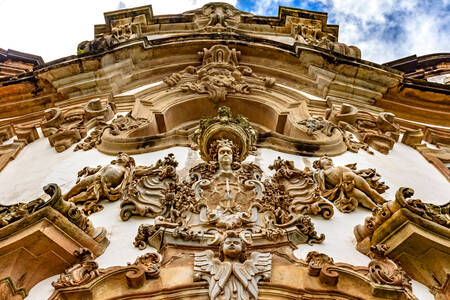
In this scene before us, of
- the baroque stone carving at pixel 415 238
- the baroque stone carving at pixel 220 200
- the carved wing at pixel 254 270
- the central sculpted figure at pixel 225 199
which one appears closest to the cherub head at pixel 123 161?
the baroque stone carving at pixel 220 200

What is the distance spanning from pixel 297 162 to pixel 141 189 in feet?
8.19

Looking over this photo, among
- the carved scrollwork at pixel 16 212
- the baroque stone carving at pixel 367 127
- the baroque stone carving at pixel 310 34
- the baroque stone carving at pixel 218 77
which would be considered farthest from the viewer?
the baroque stone carving at pixel 310 34

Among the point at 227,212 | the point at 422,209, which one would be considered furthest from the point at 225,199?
the point at 422,209

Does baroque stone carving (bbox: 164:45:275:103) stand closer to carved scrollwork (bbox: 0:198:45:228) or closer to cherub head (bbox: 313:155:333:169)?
cherub head (bbox: 313:155:333:169)

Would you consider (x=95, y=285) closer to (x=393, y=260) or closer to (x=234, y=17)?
(x=393, y=260)

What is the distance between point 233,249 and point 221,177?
70.7 inches

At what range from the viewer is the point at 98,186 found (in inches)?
218

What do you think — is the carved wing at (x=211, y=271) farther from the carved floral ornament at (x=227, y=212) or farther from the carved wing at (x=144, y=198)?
the carved wing at (x=144, y=198)

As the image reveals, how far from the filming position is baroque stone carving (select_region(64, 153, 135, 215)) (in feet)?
17.6

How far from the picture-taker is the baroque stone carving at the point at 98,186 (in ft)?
17.6

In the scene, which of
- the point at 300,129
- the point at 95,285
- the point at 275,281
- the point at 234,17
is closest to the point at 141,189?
the point at 95,285

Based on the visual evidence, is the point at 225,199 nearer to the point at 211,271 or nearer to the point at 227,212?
the point at 227,212

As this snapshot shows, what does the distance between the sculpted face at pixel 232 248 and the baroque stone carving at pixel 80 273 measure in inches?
42.5

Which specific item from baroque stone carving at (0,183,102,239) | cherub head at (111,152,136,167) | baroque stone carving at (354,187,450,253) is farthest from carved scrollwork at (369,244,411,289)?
cherub head at (111,152,136,167)
